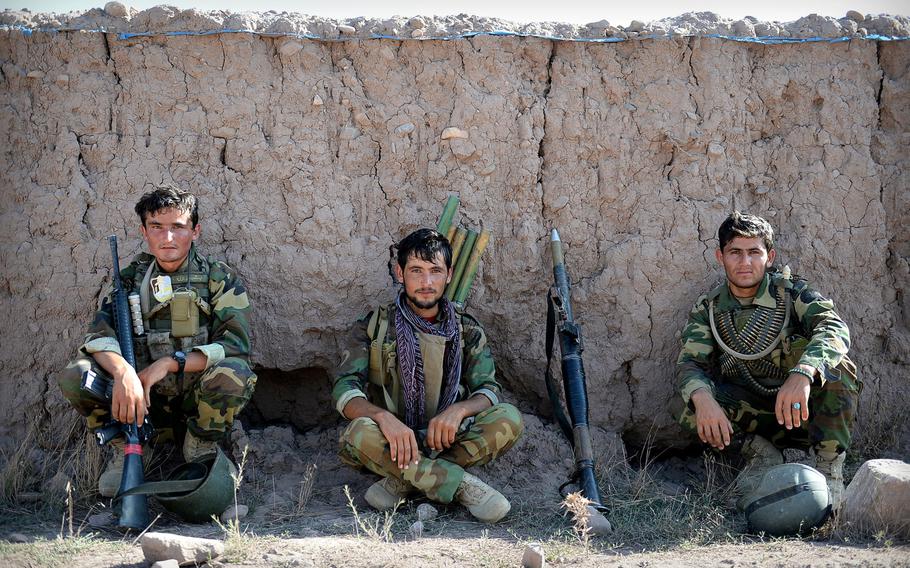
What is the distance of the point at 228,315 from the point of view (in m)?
4.58

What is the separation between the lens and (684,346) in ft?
15.8

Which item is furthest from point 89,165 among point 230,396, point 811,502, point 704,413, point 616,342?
point 811,502

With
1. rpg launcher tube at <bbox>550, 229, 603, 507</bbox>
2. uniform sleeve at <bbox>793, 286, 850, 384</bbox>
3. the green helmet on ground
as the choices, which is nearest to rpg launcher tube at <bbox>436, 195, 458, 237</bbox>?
rpg launcher tube at <bbox>550, 229, 603, 507</bbox>

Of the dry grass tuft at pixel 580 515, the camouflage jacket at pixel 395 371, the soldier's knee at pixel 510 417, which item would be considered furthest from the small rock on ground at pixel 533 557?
the camouflage jacket at pixel 395 371

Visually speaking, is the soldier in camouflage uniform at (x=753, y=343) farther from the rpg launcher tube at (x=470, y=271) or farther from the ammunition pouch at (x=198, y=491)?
the ammunition pouch at (x=198, y=491)

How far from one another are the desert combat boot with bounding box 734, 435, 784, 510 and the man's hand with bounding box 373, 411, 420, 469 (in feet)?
5.41

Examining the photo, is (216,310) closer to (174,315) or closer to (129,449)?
(174,315)

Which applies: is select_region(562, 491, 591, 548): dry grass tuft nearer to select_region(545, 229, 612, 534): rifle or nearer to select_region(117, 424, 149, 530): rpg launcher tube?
select_region(545, 229, 612, 534): rifle

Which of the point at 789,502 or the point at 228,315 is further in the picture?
the point at 228,315

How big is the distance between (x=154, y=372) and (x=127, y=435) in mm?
306

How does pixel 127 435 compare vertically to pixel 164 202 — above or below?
below

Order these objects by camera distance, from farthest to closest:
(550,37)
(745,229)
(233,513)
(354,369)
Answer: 1. (550,37)
2. (745,229)
3. (354,369)
4. (233,513)

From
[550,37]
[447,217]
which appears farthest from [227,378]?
[550,37]

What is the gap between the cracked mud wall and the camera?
5.00m
